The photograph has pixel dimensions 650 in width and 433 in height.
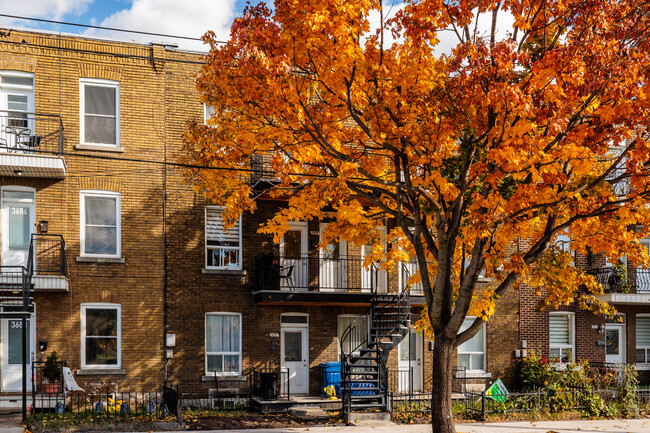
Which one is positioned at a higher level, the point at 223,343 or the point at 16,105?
the point at 16,105

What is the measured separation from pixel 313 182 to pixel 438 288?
130 inches

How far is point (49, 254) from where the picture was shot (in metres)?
20.0

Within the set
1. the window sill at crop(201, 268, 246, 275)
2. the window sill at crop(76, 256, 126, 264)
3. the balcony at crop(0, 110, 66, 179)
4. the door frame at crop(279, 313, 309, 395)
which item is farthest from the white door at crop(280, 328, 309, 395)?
the balcony at crop(0, 110, 66, 179)

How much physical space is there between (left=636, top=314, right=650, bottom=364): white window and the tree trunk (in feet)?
48.2

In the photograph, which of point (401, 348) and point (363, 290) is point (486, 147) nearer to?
point (363, 290)

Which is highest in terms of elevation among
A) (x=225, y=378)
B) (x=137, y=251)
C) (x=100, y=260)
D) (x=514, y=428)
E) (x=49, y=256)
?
(x=137, y=251)

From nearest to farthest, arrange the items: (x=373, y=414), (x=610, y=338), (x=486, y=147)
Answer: (x=486, y=147) < (x=373, y=414) < (x=610, y=338)

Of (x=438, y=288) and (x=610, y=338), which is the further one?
(x=610, y=338)

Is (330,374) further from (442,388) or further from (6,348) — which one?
(6,348)

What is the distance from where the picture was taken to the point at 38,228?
2000 centimetres

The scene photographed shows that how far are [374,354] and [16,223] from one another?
10803mm

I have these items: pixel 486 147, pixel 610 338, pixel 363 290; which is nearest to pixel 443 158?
pixel 486 147

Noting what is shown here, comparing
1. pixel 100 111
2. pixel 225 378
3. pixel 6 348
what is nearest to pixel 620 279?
pixel 225 378

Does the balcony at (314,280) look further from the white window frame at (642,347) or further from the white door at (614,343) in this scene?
the white window frame at (642,347)
